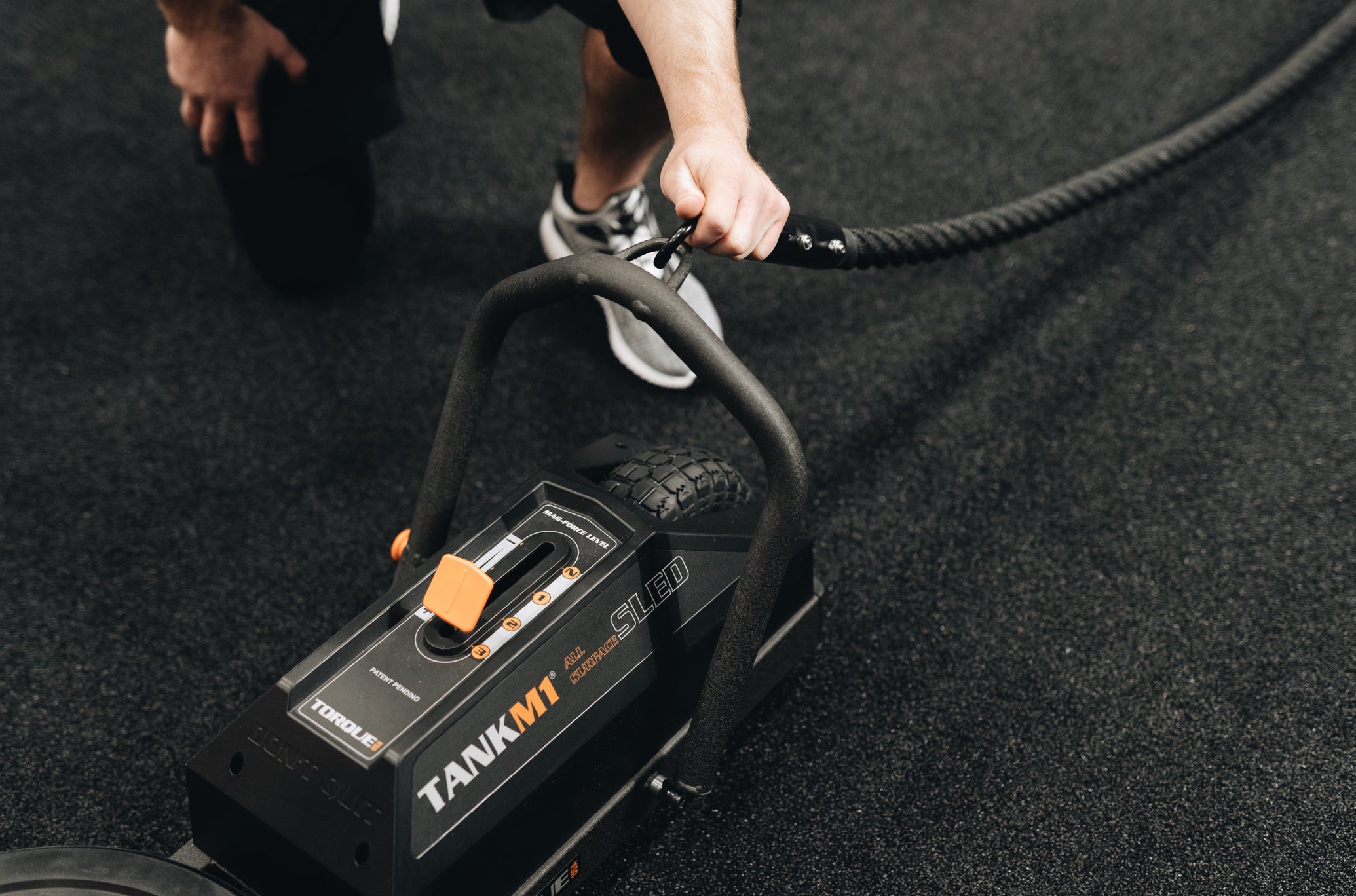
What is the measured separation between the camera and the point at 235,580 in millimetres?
1037

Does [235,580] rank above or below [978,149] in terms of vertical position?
below

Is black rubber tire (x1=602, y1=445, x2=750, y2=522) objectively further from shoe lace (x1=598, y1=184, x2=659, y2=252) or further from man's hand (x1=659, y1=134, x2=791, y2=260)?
shoe lace (x1=598, y1=184, x2=659, y2=252)

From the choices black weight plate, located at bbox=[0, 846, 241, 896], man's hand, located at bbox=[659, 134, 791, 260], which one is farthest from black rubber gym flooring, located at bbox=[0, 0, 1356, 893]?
man's hand, located at bbox=[659, 134, 791, 260]

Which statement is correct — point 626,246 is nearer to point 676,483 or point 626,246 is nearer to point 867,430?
point 867,430

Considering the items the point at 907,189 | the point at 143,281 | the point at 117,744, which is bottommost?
the point at 117,744

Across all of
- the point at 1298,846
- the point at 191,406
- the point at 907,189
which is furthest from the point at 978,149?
the point at 191,406

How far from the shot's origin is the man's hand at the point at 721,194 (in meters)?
0.65

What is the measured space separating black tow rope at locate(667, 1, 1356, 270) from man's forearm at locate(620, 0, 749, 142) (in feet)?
0.31

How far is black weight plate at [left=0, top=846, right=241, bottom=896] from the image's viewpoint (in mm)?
659

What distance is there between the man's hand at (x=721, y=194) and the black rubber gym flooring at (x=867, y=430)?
45 cm

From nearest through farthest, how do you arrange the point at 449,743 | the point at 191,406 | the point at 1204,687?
the point at 449,743 < the point at 1204,687 < the point at 191,406

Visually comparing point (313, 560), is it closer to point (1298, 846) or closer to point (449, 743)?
point (449, 743)

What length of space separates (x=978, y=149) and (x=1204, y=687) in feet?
2.70

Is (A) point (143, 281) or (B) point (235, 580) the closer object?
(B) point (235, 580)
